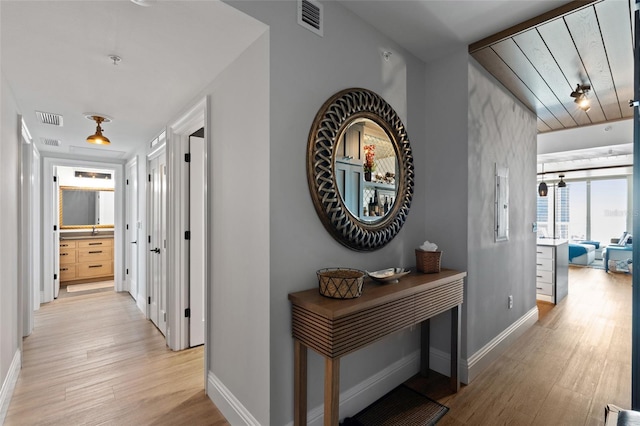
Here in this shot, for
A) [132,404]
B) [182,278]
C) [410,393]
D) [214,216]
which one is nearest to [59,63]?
[214,216]

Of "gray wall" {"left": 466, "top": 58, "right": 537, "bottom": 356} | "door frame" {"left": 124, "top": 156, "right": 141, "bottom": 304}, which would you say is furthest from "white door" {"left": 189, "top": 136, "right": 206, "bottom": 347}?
"gray wall" {"left": 466, "top": 58, "right": 537, "bottom": 356}

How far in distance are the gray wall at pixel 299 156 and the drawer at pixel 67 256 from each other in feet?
18.4

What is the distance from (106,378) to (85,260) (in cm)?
402

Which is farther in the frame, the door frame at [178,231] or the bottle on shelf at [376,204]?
the door frame at [178,231]

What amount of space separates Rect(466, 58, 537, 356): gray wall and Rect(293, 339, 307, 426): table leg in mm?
1404

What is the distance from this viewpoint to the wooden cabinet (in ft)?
17.7

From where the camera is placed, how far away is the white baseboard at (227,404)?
1.79 m

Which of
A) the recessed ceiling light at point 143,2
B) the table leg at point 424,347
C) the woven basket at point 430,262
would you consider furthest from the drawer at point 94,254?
the woven basket at point 430,262

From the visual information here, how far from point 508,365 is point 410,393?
3.34 feet

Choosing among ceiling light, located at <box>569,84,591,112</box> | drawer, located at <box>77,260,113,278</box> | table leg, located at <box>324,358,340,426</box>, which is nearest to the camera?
table leg, located at <box>324,358,340,426</box>

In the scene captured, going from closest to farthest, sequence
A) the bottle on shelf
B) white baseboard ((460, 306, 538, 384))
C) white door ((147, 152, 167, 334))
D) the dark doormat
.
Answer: the dark doormat < the bottle on shelf < white baseboard ((460, 306, 538, 384)) < white door ((147, 152, 167, 334))

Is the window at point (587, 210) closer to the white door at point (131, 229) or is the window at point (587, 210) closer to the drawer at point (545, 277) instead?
the drawer at point (545, 277)

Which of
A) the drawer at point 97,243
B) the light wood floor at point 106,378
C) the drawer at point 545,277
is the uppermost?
the drawer at point 97,243

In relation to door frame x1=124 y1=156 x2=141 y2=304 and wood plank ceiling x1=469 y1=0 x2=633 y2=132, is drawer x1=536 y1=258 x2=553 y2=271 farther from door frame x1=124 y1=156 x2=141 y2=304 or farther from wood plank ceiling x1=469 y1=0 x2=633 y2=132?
door frame x1=124 y1=156 x2=141 y2=304
